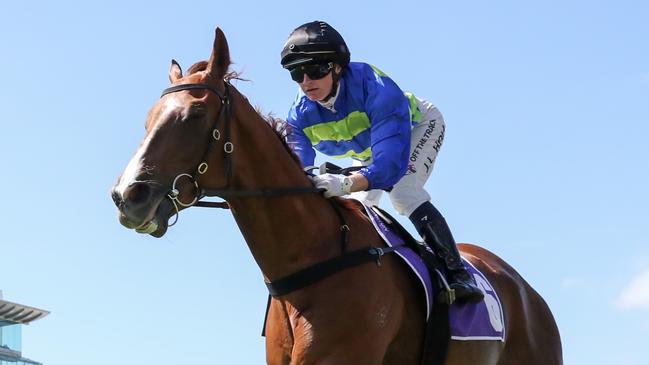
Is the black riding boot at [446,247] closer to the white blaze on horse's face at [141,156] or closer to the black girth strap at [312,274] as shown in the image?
the black girth strap at [312,274]

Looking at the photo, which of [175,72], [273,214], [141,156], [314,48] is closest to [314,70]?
[314,48]

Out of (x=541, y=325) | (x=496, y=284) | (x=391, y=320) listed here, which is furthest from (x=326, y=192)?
(x=541, y=325)

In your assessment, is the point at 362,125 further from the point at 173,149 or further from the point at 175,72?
the point at 173,149

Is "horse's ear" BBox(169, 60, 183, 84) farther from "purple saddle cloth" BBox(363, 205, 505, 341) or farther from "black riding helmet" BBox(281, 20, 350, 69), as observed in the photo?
"purple saddle cloth" BBox(363, 205, 505, 341)

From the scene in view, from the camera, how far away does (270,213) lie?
8930mm

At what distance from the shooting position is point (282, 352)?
8969 millimetres

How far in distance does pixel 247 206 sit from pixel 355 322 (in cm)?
116

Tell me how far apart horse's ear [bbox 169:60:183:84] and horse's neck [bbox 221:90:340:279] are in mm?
571

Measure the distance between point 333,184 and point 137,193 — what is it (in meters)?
1.86

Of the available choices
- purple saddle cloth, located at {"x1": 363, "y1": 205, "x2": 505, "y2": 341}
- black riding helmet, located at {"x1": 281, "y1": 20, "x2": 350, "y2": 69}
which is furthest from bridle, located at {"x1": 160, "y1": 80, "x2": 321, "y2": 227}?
purple saddle cloth, located at {"x1": 363, "y1": 205, "x2": 505, "y2": 341}

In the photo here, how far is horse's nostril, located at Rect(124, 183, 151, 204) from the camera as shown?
8.00 meters

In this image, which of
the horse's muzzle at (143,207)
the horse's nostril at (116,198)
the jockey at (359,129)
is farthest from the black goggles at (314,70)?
the horse's nostril at (116,198)

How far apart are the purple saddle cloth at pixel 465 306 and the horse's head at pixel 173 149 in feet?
6.02

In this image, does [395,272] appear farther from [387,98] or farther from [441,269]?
[387,98]
